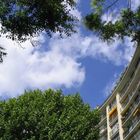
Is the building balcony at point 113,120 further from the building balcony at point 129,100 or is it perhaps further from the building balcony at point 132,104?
the building balcony at point 132,104

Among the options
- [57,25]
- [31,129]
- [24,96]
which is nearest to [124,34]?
[57,25]

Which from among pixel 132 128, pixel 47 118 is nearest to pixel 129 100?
pixel 132 128

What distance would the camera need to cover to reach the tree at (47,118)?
111 ft

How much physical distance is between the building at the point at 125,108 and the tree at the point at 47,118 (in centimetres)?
1559

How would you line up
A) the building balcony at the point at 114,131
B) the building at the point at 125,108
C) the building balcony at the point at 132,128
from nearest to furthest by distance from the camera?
the building balcony at the point at 132,128 < the building at the point at 125,108 < the building balcony at the point at 114,131

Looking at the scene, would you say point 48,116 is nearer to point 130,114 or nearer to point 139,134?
point 139,134

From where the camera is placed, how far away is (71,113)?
120 feet

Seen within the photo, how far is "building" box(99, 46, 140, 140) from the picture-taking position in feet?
178

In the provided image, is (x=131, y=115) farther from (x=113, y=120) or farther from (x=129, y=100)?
(x=113, y=120)

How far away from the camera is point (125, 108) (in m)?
58.5

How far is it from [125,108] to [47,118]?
2511 centimetres

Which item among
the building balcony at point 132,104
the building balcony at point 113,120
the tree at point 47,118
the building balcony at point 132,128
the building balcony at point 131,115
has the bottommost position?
the tree at point 47,118

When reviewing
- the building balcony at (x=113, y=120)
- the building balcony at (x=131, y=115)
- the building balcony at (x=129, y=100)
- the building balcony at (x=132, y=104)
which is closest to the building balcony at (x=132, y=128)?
the building balcony at (x=131, y=115)

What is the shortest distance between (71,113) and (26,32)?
2221cm
